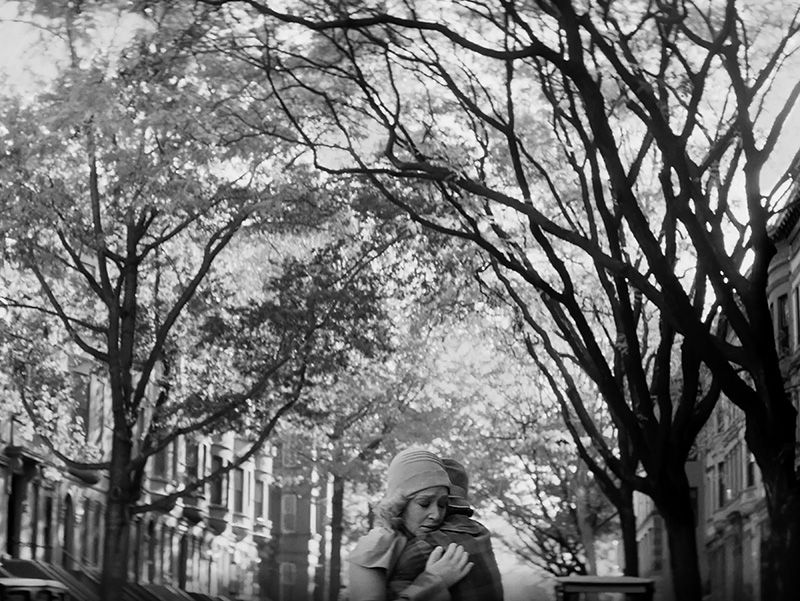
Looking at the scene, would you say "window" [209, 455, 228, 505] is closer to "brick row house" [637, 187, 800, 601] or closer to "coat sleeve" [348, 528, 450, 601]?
"brick row house" [637, 187, 800, 601]

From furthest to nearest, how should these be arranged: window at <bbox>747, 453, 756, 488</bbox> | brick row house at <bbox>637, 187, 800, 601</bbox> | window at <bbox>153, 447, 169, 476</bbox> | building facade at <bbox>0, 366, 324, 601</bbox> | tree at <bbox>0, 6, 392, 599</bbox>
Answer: window at <bbox>153, 447, 169, 476</bbox>, window at <bbox>747, 453, 756, 488</bbox>, brick row house at <bbox>637, 187, 800, 601</bbox>, building facade at <bbox>0, 366, 324, 601</bbox>, tree at <bbox>0, 6, 392, 599</bbox>

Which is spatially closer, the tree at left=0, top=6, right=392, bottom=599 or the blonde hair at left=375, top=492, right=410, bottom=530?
the blonde hair at left=375, top=492, right=410, bottom=530

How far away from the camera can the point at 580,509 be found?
159ft

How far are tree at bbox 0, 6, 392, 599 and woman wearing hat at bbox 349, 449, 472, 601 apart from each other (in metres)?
18.0

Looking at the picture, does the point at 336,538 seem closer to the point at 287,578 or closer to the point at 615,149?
the point at 287,578

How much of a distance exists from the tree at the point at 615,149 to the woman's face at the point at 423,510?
9726 mm

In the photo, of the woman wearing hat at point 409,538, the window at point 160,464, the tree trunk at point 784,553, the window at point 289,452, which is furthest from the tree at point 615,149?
the window at point 160,464

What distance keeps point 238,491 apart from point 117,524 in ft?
137

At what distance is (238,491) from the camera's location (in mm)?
69250

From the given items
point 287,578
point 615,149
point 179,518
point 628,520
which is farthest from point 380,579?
point 287,578

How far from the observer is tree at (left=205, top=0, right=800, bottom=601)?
15508 millimetres

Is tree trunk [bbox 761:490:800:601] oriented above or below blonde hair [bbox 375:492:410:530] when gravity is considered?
above

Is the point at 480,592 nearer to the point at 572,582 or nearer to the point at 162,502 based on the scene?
the point at 572,582

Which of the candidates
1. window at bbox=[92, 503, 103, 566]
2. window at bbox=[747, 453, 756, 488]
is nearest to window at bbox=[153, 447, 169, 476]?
window at bbox=[92, 503, 103, 566]
